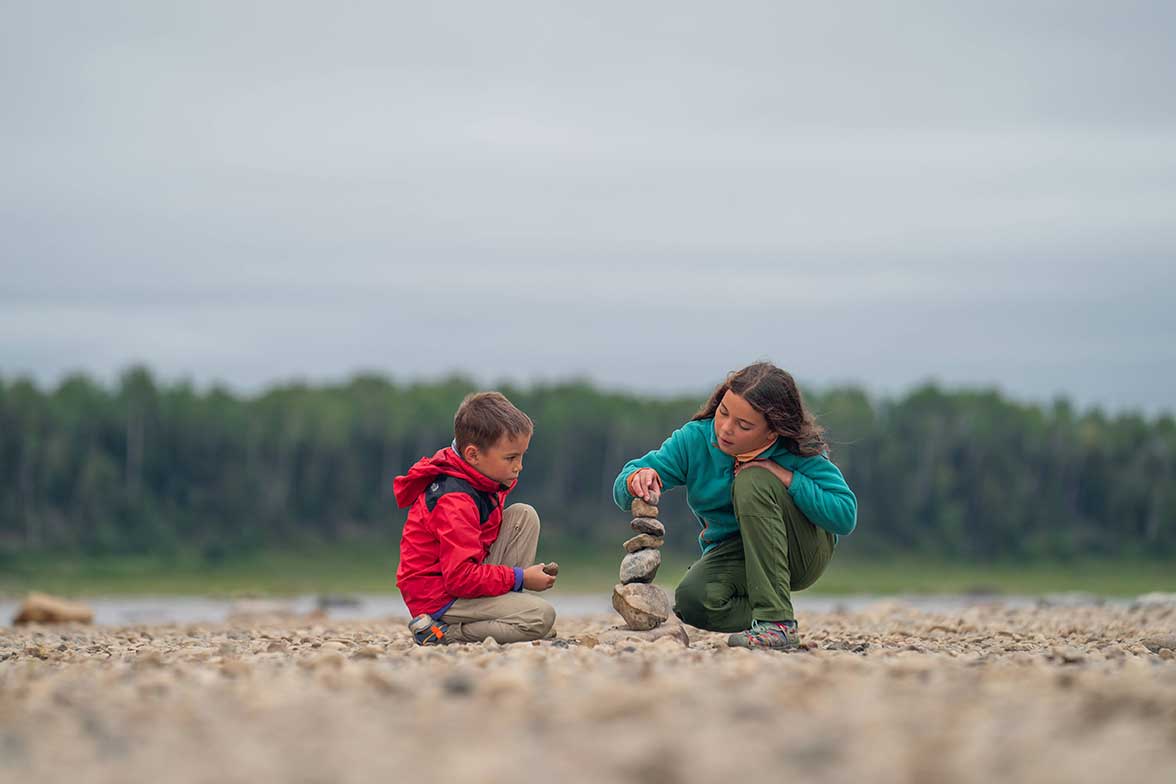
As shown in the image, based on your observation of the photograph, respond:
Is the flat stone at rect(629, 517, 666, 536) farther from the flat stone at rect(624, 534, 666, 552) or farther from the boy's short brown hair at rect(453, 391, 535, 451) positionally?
the boy's short brown hair at rect(453, 391, 535, 451)

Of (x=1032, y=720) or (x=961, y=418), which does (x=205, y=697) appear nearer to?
(x=1032, y=720)

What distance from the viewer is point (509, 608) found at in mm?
6742

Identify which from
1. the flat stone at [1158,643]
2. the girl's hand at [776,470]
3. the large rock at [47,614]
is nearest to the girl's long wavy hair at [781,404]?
the girl's hand at [776,470]

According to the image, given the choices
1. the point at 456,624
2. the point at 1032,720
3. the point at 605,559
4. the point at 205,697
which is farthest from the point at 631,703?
the point at 605,559

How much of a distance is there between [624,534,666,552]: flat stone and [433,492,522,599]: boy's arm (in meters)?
1.00

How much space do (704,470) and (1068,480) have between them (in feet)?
193

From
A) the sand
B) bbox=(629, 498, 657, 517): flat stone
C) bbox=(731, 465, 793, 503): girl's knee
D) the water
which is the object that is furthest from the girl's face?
the water

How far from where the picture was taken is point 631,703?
3.61m

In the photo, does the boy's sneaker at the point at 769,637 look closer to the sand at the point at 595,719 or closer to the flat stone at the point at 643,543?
the sand at the point at 595,719

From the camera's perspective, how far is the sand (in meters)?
2.99

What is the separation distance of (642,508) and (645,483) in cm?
43

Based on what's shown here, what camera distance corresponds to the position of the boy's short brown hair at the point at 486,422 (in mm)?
6395

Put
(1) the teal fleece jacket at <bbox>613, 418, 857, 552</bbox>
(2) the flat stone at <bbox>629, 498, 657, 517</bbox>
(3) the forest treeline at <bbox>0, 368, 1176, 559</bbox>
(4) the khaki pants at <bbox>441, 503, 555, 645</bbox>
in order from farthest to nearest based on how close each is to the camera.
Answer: (3) the forest treeline at <bbox>0, 368, 1176, 559</bbox>, (2) the flat stone at <bbox>629, 498, 657, 517</bbox>, (4) the khaki pants at <bbox>441, 503, 555, 645</bbox>, (1) the teal fleece jacket at <bbox>613, 418, 857, 552</bbox>

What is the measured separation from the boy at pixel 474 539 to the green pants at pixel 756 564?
0.89 meters
